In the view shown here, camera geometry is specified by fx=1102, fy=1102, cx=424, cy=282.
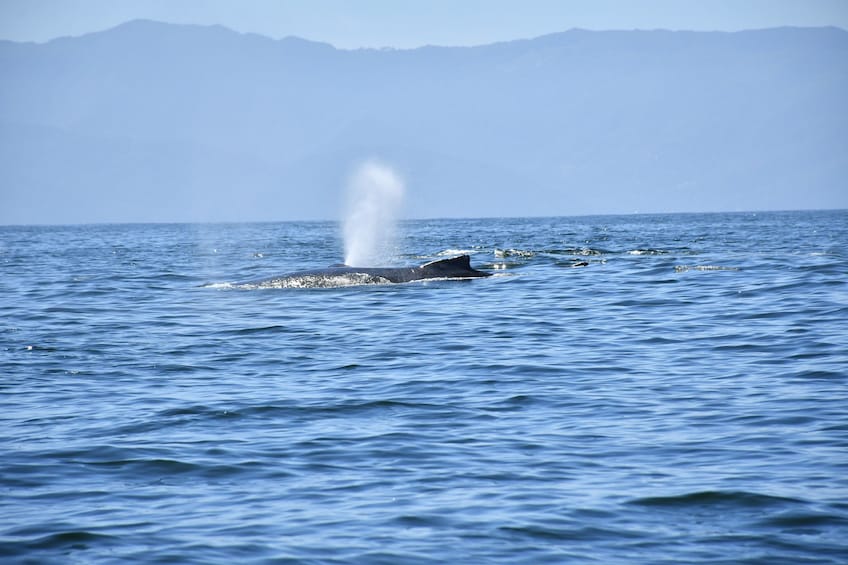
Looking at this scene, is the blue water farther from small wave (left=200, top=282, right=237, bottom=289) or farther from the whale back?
the whale back

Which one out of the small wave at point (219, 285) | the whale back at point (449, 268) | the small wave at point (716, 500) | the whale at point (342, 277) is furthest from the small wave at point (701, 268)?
the small wave at point (716, 500)

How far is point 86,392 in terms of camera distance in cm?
1423

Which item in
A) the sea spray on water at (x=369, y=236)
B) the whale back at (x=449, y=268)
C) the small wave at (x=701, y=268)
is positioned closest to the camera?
the whale back at (x=449, y=268)

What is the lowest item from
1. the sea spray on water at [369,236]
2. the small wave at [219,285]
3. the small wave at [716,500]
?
the small wave at [716,500]

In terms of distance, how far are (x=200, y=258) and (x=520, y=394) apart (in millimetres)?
39010

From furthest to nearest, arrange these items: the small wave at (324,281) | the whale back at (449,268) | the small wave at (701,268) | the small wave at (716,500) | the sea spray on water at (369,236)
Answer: the sea spray on water at (369,236) < the small wave at (701,268) < the whale back at (449,268) < the small wave at (324,281) < the small wave at (716,500)

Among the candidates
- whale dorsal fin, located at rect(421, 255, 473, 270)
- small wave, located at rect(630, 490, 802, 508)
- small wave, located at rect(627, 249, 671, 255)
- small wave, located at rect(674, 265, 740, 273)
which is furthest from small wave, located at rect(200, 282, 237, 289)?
small wave, located at rect(630, 490, 802, 508)

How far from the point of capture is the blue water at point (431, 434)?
838cm

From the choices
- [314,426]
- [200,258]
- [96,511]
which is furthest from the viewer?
[200,258]

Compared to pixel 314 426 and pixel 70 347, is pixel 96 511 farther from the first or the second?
pixel 70 347

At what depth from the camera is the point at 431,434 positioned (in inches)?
456

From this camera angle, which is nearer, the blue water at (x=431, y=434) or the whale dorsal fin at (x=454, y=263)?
the blue water at (x=431, y=434)

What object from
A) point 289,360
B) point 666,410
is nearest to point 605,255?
point 289,360

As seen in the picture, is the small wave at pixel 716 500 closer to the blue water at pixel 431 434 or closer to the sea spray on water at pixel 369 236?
the blue water at pixel 431 434
